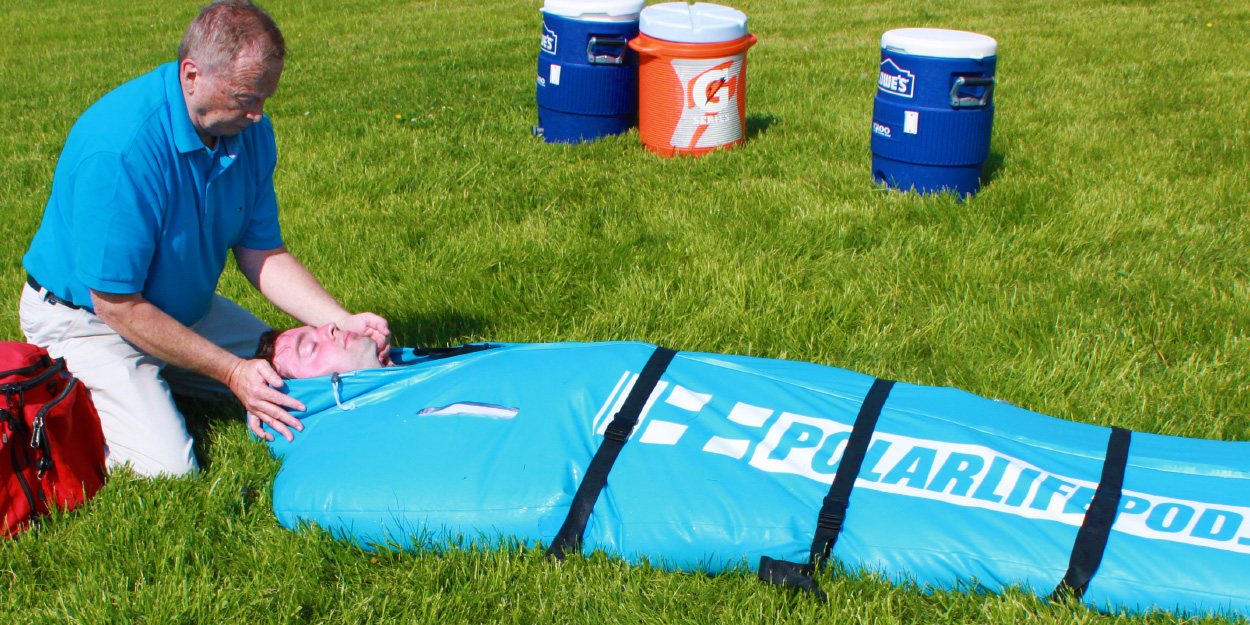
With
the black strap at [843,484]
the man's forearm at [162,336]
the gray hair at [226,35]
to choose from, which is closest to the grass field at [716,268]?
the black strap at [843,484]

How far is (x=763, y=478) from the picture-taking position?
2594 millimetres

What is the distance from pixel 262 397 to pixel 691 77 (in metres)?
3.96

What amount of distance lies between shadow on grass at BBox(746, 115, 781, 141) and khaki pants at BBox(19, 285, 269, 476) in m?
4.49

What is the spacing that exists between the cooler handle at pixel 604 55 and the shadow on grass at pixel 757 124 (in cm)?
107

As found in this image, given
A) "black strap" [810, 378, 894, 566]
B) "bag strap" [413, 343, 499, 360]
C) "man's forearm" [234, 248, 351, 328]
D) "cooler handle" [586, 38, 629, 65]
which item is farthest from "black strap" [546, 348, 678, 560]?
"cooler handle" [586, 38, 629, 65]

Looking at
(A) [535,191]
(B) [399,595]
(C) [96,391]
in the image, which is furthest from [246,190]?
(A) [535,191]

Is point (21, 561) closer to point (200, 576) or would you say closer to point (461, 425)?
point (200, 576)

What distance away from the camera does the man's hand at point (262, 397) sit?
2.93 metres

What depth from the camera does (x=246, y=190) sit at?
3361 millimetres

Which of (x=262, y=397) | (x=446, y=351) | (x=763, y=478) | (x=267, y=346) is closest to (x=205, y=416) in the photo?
(x=267, y=346)

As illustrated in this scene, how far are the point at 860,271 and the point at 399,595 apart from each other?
2.75m

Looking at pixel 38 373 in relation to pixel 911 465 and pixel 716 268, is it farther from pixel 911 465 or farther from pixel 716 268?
pixel 716 268

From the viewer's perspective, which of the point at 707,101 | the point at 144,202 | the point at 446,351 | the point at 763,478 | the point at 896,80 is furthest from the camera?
the point at 707,101

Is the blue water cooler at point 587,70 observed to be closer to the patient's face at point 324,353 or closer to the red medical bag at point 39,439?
the patient's face at point 324,353
